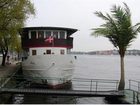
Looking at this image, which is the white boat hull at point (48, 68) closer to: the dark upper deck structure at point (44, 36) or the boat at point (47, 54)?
the boat at point (47, 54)

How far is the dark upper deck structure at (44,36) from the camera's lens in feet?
119

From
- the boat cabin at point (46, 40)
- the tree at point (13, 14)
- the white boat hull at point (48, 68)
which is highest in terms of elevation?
the tree at point (13, 14)

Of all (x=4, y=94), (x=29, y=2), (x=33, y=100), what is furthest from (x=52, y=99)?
(x=29, y=2)

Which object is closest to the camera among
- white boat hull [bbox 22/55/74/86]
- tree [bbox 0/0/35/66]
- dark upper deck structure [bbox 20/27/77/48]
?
tree [bbox 0/0/35/66]

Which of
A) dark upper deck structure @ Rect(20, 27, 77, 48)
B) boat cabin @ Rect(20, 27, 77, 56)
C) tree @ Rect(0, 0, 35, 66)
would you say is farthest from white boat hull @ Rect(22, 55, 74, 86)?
tree @ Rect(0, 0, 35, 66)

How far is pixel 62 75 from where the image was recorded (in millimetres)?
35812

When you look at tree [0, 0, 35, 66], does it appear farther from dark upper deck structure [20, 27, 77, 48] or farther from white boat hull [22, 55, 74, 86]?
white boat hull [22, 55, 74, 86]

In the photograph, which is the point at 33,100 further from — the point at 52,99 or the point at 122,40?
the point at 122,40

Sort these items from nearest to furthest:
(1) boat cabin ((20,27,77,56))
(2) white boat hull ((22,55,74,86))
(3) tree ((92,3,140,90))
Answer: (3) tree ((92,3,140,90)), (2) white boat hull ((22,55,74,86)), (1) boat cabin ((20,27,77,56))

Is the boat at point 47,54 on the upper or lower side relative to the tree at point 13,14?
lower

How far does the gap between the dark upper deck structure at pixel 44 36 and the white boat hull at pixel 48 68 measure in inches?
58.3

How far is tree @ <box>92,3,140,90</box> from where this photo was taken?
25031 mm

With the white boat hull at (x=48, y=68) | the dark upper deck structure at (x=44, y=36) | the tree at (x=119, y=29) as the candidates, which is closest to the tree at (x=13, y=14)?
the dark upper deck structure at (x=44, y=36)

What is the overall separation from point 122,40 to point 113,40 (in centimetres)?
78
